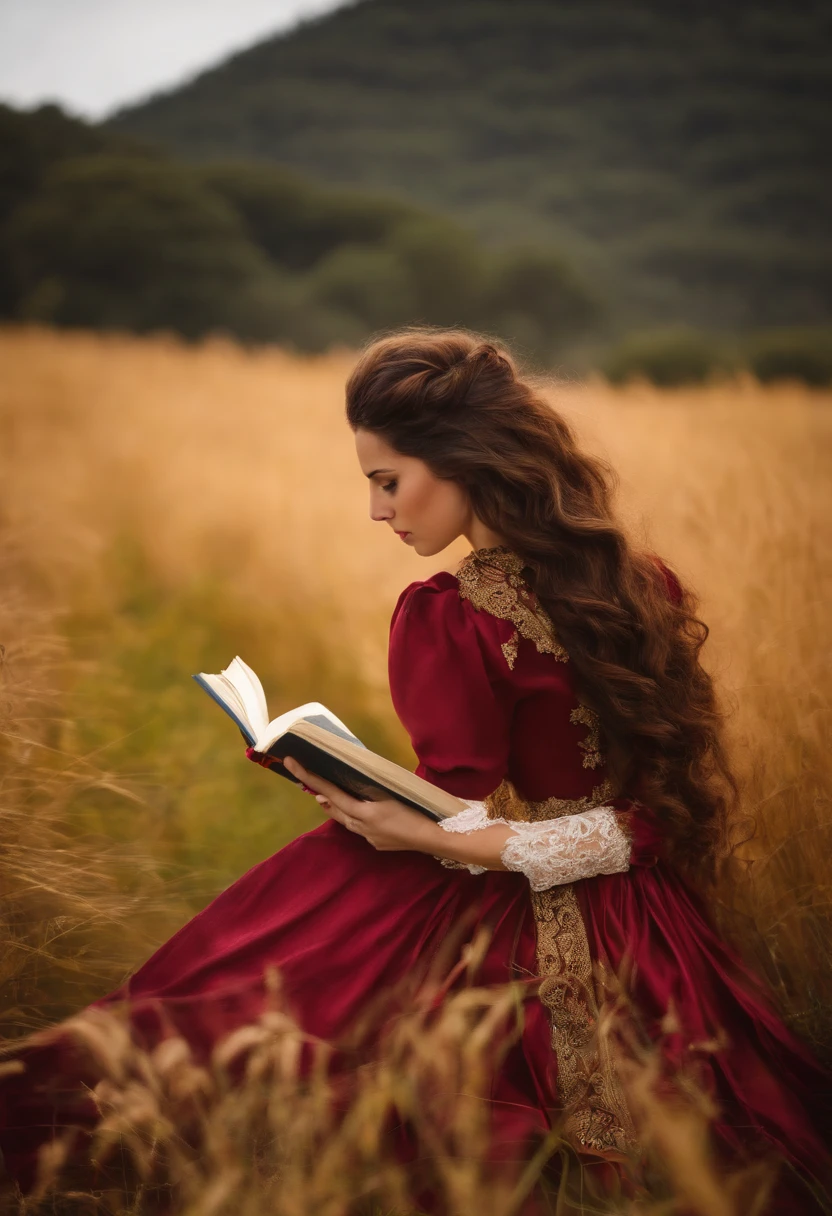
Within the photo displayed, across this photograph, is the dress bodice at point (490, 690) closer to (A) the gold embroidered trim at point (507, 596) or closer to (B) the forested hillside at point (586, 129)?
(A) the gold embroidered trim at point (507, 596)

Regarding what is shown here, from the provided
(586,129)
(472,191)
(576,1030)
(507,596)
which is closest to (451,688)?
(507,596)

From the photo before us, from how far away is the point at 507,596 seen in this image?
1.42m

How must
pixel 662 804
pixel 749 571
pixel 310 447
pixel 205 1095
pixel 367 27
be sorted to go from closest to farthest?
pixel 205 1095 → pixel 662 804 → pixel 749 571 → pixel 310 447 → pixel 367 27

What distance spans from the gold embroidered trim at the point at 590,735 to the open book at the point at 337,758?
0.66 feet

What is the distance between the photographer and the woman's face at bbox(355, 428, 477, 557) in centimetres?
152

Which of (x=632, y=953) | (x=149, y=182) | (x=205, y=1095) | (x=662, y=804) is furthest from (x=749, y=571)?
(x=149, y=182)

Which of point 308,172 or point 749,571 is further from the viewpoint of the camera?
point 308,172

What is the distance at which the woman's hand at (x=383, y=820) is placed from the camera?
55.1 inches

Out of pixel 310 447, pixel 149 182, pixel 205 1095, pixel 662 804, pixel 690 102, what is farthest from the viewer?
pixel 149 182

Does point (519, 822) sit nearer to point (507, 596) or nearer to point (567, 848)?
point (567, 848)

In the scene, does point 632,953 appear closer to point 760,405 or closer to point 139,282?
point 760,405

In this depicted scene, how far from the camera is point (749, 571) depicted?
258 centimetres

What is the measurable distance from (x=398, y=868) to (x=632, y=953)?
1.18 feet

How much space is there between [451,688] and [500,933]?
0.39 metres
